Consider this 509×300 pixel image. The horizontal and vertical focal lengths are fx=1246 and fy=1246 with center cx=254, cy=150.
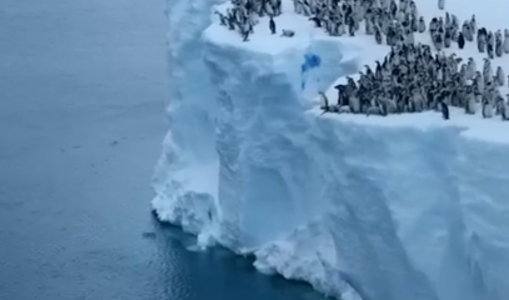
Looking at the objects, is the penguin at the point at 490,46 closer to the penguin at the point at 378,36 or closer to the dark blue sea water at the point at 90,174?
the penguin at the point at 378,36

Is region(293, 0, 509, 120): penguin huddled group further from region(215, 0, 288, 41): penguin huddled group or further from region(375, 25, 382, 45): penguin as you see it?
region(215, 0, 288, 41): penguin huddled group

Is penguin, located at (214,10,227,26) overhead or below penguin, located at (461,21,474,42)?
overhead

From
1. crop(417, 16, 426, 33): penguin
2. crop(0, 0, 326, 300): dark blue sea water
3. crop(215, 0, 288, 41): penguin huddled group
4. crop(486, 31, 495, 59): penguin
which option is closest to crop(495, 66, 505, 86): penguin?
crop(486, 31, 495, 59): penguin

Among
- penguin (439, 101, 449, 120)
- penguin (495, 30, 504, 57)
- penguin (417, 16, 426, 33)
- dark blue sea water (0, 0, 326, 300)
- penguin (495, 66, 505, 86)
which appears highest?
penguin (417, 16, 426, 33)

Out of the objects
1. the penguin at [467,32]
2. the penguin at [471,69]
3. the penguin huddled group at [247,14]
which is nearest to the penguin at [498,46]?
the penguin at [467,32]

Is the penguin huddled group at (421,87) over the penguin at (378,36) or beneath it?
beneath

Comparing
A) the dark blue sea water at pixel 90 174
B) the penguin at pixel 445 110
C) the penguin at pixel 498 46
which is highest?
the penguin at pixel 498 46
